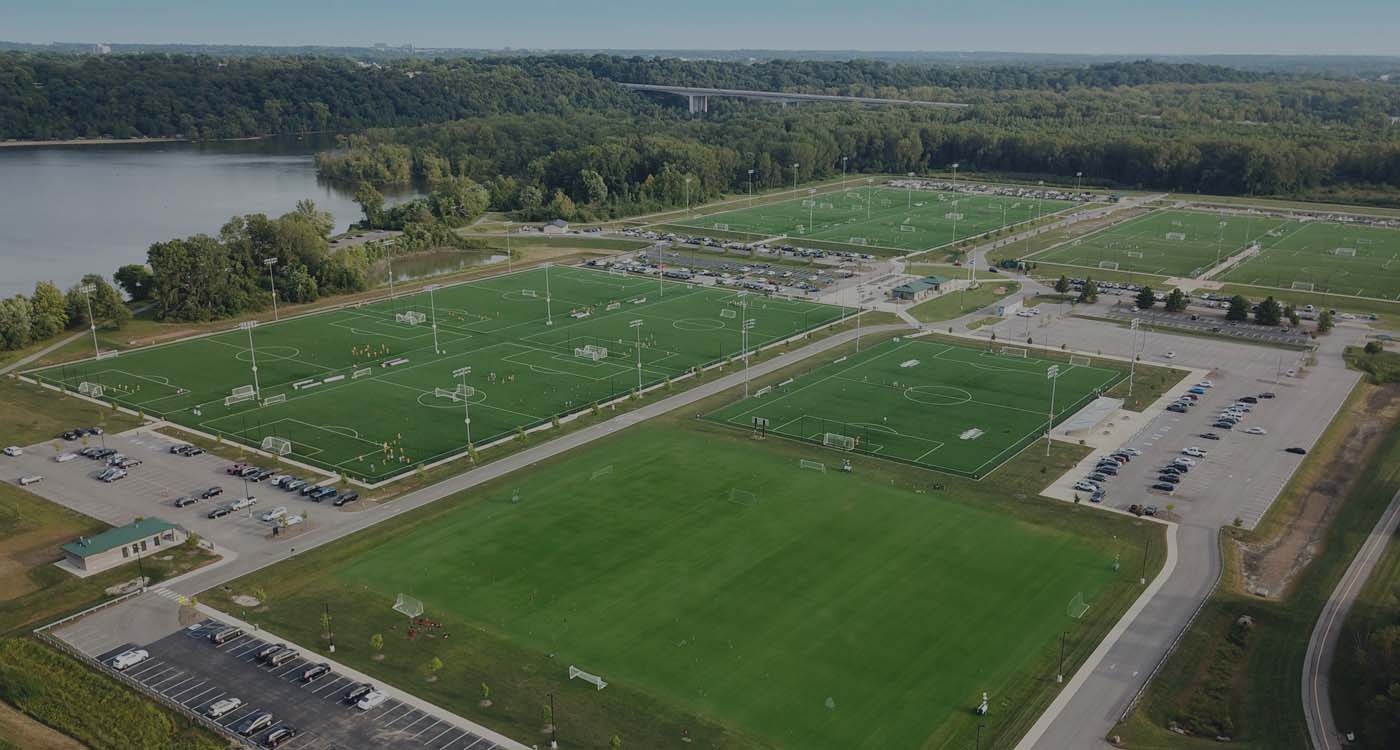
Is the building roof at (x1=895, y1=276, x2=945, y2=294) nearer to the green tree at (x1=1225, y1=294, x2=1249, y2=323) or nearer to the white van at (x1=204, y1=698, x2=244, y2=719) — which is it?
the green tree at (x1=1225, y1=294, x2=1249, y2=323)

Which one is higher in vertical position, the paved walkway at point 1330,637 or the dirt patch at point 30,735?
the paved walkway at point 1330,637

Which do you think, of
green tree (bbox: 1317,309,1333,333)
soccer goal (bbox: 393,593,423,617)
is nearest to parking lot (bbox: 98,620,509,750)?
soccer goal (bbox: 393,593,423,617)

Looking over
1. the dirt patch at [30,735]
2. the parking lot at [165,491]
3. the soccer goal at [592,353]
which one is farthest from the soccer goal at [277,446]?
the dirt patch at [30,735]

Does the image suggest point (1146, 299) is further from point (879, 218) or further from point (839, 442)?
point (879, 218)

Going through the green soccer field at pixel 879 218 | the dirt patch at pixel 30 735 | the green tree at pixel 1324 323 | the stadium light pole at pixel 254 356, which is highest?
the green soccer field at pixel 879 218

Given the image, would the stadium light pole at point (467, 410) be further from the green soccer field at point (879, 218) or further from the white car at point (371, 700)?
the green soccer field at point (879, 218)

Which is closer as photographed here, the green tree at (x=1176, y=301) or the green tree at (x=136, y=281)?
the green tree at (x=1176, y=301)

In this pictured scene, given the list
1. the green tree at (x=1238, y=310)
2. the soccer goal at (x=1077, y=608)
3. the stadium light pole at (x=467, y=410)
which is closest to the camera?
the soccer goal at (x=1077, y=608)

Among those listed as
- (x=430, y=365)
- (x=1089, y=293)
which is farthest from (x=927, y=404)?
(x=430, y=365)
